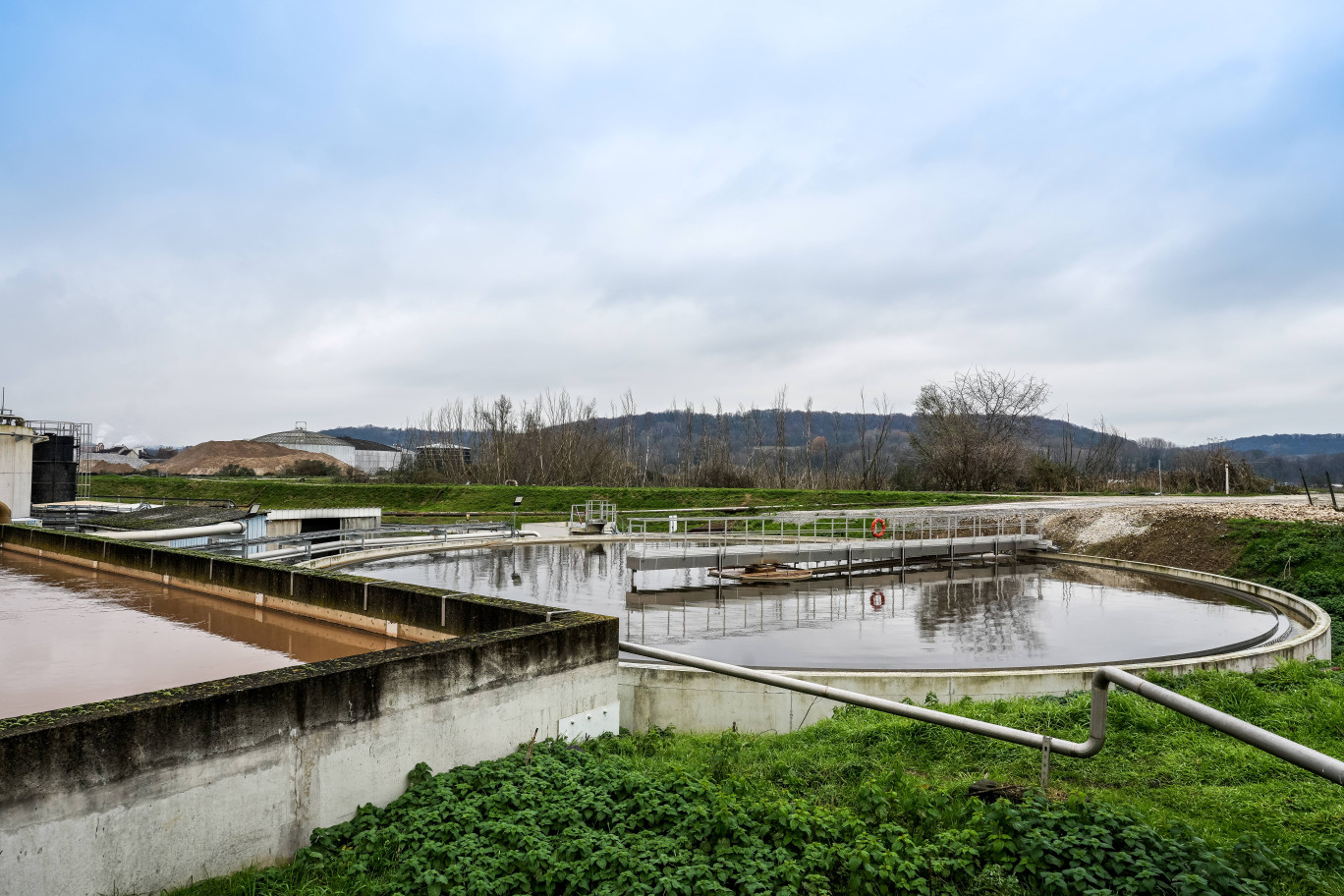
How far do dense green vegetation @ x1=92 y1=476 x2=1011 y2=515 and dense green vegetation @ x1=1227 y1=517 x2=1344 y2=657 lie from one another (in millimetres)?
16899

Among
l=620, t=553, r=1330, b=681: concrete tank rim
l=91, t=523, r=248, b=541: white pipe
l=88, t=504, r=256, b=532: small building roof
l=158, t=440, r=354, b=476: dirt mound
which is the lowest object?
l=620, t=553, r=1330, b=681: concrete tank rim

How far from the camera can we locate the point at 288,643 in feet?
26.4

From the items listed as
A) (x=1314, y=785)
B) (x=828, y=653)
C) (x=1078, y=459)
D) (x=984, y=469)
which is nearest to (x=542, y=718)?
(x=1314, y=785)

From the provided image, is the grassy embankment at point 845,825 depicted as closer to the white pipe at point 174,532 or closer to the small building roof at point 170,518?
the white pipe at point 174,532

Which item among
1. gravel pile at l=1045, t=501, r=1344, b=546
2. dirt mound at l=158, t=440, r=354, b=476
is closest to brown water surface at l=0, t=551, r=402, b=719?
gravel pile at l=1045, t=501, r=1344, b=546

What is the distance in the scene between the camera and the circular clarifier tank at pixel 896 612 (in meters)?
10.9

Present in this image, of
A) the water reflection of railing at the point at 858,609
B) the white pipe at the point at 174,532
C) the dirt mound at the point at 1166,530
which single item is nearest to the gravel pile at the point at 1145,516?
the dirt mound at the point at 1166,530

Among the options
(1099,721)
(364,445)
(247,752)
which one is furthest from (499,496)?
(364,445)

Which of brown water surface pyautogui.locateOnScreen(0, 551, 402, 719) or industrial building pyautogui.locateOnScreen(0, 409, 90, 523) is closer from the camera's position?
brown water surface pyautogui.locateOnScreen(0, 551, 402, 719)

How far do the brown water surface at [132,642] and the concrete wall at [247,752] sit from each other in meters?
2.44

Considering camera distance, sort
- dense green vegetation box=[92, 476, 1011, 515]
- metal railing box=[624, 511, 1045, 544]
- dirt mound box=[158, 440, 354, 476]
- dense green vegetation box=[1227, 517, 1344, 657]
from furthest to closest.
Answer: dirt mound box=[158, 440, 354, 476], dense green vegetation box=[92, 476, 1011, 515], metal railing box=[624, 511, 1045, 544], dense green vegetation box=[1227, 517, 1344, 657]

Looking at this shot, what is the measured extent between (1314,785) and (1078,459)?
70.1m

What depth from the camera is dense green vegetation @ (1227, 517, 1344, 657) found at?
16.1 metres

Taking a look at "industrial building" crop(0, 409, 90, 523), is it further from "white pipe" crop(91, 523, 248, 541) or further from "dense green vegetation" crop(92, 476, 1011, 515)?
"dense green vegetation" crop(92, 476, 1011, 515)
